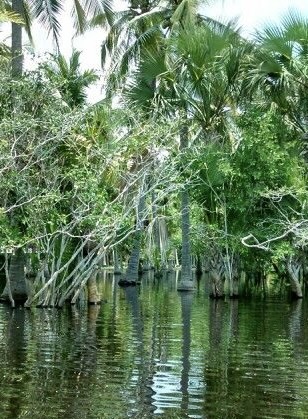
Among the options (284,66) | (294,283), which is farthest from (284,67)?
(294,283)

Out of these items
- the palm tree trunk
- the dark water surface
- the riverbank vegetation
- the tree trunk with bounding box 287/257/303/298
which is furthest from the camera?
the tree trunk with bounding box 287/257/303/298

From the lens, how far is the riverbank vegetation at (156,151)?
17.3 meters

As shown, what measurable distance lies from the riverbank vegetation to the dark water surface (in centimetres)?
247

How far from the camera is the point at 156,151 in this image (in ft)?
61.9

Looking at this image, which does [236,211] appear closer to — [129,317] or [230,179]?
[230,179]

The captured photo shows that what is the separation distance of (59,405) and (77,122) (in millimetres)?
10831

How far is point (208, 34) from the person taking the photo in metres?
21.9

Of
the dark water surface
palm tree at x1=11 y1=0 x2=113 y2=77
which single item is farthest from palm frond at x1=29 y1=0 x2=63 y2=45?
the dark water surface

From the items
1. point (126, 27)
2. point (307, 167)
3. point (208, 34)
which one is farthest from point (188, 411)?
point (126, 27)

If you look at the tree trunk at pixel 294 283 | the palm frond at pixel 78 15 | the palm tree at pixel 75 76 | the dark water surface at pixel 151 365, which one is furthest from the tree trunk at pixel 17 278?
the tree trunk at pixel 294 283

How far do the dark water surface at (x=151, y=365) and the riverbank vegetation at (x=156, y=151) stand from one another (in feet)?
8.10

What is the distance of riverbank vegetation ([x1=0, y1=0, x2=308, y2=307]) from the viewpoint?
1731cm

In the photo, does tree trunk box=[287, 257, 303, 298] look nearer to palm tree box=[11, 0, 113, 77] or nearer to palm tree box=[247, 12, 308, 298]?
palm tree box=[247, 12, 308, 298]

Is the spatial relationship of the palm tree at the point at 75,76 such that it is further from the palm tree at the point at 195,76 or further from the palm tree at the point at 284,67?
the palm tree at the point at 284,67
